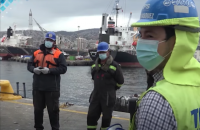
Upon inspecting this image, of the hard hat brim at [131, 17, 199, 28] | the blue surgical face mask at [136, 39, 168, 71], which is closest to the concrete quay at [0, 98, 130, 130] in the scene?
the blue surgical face mask at [136, 39, 168, 71]

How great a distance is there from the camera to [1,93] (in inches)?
311

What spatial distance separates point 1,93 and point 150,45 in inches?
292

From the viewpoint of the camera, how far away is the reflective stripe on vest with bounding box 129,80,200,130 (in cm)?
122

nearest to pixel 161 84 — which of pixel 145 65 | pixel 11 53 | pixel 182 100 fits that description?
pixel 182 100

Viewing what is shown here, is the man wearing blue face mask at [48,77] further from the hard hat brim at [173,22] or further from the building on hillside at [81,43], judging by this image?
the building on hillside at [81,43]

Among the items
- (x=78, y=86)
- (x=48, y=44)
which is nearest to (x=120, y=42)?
(x=78, y=86)

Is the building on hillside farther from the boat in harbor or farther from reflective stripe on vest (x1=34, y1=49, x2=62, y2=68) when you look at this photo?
reflective stripe on vest (x1=34, y1=49, x2=62, y2=68)

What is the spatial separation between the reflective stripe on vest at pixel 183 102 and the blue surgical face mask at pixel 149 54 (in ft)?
0.50

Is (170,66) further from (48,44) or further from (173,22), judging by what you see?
(48,44)

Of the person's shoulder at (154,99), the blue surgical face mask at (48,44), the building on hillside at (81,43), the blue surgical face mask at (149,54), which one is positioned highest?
the building on hillside at (81,43)

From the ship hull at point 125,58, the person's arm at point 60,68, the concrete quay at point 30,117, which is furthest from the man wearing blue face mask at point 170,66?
the ship hull at point 125,58

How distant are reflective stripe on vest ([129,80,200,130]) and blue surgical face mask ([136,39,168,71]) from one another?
0.15m

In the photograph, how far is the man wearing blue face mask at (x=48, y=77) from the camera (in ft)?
15.3

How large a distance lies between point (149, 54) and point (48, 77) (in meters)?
3.50
